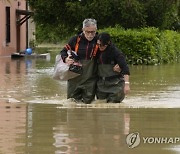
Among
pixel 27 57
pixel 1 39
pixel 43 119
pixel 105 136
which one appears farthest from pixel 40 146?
pixel 1 39

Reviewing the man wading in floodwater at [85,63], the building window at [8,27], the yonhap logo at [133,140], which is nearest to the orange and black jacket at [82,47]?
the man wading in floodwater at [85,63]

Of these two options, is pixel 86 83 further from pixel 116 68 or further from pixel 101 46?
pixel 101 46

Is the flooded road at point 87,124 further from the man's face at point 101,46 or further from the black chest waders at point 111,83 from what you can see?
the man's face at point 101,46

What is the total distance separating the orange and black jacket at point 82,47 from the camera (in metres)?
12.4

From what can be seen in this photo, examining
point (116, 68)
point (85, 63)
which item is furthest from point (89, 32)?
point (116, 68)

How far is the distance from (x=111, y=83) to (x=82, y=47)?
895 millimetres

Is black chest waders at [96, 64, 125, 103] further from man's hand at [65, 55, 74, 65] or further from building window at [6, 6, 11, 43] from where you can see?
building window at [6, 6, 11, 43]

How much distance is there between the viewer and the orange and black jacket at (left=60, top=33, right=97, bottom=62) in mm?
12352

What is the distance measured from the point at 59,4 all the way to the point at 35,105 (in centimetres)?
2235

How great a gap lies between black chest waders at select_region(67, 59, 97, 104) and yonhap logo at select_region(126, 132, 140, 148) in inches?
140

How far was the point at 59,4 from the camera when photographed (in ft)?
113

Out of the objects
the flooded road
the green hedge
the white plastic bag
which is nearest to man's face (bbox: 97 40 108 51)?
the white plastic bag

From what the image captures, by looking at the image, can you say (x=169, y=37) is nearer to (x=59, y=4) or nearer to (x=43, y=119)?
(x=59, y=4)

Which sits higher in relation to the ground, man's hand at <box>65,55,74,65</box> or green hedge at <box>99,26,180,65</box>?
man's hand at <box>65,55,74,65</box>
